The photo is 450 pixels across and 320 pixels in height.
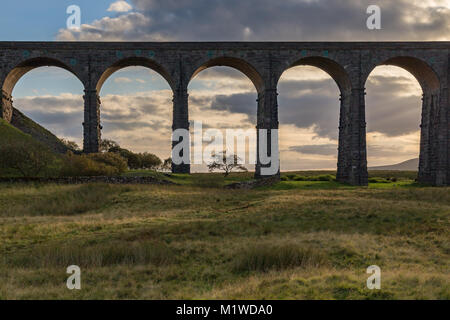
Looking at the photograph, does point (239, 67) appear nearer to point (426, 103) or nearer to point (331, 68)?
point (331, 68)

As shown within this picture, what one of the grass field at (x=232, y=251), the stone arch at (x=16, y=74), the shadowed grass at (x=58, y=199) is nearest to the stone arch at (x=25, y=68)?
the stone arch at (x=16, y=74)

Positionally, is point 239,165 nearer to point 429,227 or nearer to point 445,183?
point 445,183

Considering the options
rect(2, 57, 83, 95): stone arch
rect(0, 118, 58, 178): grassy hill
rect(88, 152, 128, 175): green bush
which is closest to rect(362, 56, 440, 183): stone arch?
rect(88, 152, 128, 175): green bush

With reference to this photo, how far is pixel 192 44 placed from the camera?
121 ft

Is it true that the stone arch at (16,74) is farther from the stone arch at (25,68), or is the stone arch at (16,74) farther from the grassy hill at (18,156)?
the grassy hill at (18,156)

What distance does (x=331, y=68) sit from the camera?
39438 mm

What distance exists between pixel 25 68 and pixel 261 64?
2588 centimetres

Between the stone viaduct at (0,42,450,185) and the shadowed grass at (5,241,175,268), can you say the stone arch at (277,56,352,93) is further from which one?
the shadowed grass at (5,241,175,268)

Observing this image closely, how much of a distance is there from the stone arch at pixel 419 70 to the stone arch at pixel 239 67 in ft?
37.0

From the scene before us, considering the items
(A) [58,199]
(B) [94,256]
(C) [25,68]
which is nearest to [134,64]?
(C) [25,68]

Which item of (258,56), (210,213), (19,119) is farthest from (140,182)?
(19,119)

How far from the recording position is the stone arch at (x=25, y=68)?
36.9 meters

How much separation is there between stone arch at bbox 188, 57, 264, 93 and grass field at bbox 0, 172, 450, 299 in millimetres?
19682

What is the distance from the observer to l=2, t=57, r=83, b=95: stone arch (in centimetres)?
3688
